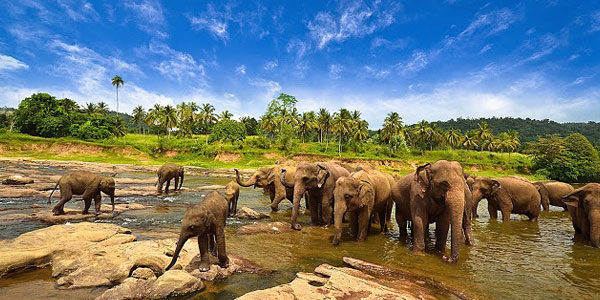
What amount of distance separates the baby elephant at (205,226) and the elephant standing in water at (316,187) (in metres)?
4.91

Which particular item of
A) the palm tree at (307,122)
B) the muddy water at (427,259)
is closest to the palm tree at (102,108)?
the palm tree at (307,122)

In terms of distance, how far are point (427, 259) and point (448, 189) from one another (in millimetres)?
2258

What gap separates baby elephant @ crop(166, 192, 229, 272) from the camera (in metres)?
6.57

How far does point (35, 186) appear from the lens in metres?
21.1

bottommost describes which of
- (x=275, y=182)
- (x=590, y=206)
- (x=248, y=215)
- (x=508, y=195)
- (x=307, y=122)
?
(x=248, y=215)

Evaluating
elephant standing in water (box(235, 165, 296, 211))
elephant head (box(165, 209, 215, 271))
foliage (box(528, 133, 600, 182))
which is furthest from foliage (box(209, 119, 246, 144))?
elephant head (box(165, 209, 215, 271))

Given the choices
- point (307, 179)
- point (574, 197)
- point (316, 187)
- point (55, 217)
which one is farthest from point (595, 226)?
point (55, 217)

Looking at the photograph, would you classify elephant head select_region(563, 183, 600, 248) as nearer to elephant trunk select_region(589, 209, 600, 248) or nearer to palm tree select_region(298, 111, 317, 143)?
elephant trunk select_region(589, 209, 600, 248)

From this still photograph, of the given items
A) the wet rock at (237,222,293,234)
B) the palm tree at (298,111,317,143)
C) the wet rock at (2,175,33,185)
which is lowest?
the wet rock at (237,222,293,234)

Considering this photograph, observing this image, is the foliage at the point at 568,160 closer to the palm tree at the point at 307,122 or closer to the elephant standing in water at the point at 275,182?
the palm tree at the point at 307,122

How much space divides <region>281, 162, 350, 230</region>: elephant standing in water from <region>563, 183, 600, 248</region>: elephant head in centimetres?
950

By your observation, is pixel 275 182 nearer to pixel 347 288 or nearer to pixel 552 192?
pixel 347 288

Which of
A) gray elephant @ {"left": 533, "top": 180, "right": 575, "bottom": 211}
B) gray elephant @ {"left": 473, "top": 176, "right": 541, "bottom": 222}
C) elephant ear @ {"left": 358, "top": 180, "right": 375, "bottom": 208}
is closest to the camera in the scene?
elephant ear @ {"left": 358, "top": 180, "right": 375, "bottom": 208}

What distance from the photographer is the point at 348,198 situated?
10.1 m
